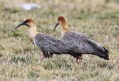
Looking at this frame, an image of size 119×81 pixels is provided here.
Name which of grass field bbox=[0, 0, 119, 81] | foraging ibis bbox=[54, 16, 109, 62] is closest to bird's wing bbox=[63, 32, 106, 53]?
foraging ibis bbox=[54, 16, 109, 62]

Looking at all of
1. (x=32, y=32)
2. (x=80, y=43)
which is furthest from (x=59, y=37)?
(x=80, y=43)

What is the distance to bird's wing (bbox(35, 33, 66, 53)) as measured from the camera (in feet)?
34.8

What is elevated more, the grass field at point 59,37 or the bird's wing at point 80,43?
the bird's wing at point 80,43

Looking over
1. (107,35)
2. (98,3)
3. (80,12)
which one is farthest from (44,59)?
(98,3)

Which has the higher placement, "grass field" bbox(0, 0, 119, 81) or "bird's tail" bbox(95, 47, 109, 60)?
"bird's tail" bbox(95, 47, 109, 60)

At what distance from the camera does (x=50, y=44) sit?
10.8m

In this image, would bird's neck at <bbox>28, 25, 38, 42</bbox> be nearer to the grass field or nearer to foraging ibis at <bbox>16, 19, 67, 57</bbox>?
foraging ibis at <bbox>16, 19, 67, 57</bbox>

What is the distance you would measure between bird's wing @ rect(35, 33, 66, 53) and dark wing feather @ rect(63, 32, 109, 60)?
0.47 ft

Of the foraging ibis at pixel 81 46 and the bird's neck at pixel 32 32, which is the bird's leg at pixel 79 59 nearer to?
the foraging ibis at pixel 81 46

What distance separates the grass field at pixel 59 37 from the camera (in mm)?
9289

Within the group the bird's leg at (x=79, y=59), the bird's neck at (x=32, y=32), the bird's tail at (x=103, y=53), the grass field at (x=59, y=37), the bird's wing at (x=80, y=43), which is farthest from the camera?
the bird's neck at (x=32, y=32)

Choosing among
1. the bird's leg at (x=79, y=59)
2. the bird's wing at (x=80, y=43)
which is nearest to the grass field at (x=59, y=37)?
the bird's leg at (x=79, y=59)

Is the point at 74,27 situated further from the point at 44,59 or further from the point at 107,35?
the point at 44,59

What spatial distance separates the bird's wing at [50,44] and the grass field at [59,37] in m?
0.22
